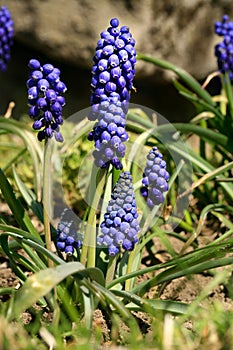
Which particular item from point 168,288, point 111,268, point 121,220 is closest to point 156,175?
point 121,220

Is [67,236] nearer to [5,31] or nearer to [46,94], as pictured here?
[46,94]

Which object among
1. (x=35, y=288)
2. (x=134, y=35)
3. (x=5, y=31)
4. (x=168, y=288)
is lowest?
(x=35, y=288)

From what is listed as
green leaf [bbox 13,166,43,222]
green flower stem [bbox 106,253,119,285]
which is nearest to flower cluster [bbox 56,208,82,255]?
green flower stem [bbox 106,253,119,285]

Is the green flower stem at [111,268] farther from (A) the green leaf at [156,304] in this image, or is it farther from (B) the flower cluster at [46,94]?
(B) the flower cluster at [46,94]

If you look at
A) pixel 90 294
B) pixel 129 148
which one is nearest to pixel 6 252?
pixel 90 294

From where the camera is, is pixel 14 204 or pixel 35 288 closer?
pixel 35 288

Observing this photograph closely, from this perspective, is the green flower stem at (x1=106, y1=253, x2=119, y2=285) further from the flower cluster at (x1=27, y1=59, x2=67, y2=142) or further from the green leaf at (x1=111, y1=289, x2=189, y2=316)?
the flower cluster at (x1=27, y1=59, x2=67, y2=142)

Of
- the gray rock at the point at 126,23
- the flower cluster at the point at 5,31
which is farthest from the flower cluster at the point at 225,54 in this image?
the flower cluster at the point at 5,31
